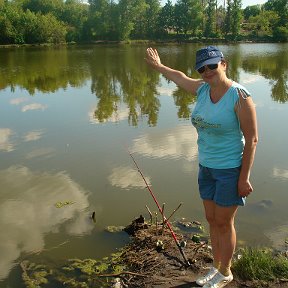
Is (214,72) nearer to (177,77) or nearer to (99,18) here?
(177,77)

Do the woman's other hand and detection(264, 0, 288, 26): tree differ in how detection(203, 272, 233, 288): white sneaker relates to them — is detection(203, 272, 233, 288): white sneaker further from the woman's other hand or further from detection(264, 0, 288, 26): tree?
detection(264, 0, 288, 26): tree

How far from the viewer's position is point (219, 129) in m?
3.21

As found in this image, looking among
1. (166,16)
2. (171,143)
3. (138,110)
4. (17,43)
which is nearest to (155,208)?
(171,143)

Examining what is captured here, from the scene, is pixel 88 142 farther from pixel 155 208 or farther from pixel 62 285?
pixel 62 285

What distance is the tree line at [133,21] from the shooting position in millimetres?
65438

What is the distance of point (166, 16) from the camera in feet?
280

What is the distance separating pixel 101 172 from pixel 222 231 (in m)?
4.49

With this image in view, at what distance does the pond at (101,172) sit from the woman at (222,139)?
6.86 feet

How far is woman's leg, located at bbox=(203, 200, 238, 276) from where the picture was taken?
11.5 feet

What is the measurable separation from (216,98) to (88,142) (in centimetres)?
689

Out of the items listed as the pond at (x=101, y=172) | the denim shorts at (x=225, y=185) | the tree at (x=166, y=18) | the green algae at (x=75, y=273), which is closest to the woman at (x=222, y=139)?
the denim shorts at (x=225, y=185)

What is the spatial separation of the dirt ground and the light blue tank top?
4.69 feet

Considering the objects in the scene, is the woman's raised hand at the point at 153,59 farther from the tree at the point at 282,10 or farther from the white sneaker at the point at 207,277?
the tree at the point at 282,10

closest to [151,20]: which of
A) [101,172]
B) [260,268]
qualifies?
[101,172]
